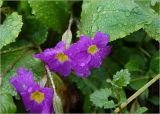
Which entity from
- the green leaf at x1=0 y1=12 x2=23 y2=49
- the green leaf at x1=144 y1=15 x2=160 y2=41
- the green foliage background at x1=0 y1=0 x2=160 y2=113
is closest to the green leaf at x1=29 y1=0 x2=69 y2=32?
the green foliage background at x1=0 y1=0 x2=160 y2=113

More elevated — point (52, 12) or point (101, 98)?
point (52, 12)

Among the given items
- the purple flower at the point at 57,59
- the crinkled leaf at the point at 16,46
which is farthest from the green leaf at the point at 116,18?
the crinkled leaf at the point at 16,46

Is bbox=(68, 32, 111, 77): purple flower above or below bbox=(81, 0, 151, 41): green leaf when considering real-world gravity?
below

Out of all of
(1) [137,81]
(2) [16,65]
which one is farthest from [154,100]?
(2) [16,65]

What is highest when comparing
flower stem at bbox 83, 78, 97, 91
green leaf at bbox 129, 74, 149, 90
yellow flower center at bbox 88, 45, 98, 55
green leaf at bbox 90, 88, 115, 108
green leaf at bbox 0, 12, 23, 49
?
green leaf at bbox 0, 12, 23, 49

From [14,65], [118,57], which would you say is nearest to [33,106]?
[14,65]

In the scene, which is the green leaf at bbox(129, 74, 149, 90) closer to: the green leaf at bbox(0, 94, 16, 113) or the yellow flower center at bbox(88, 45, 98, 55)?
the yellow flower center at bbox(88, 45, 98, 55)

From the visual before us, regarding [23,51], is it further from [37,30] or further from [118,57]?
[118,57]

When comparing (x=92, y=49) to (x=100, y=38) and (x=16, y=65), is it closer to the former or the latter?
(x=100, y=38)
